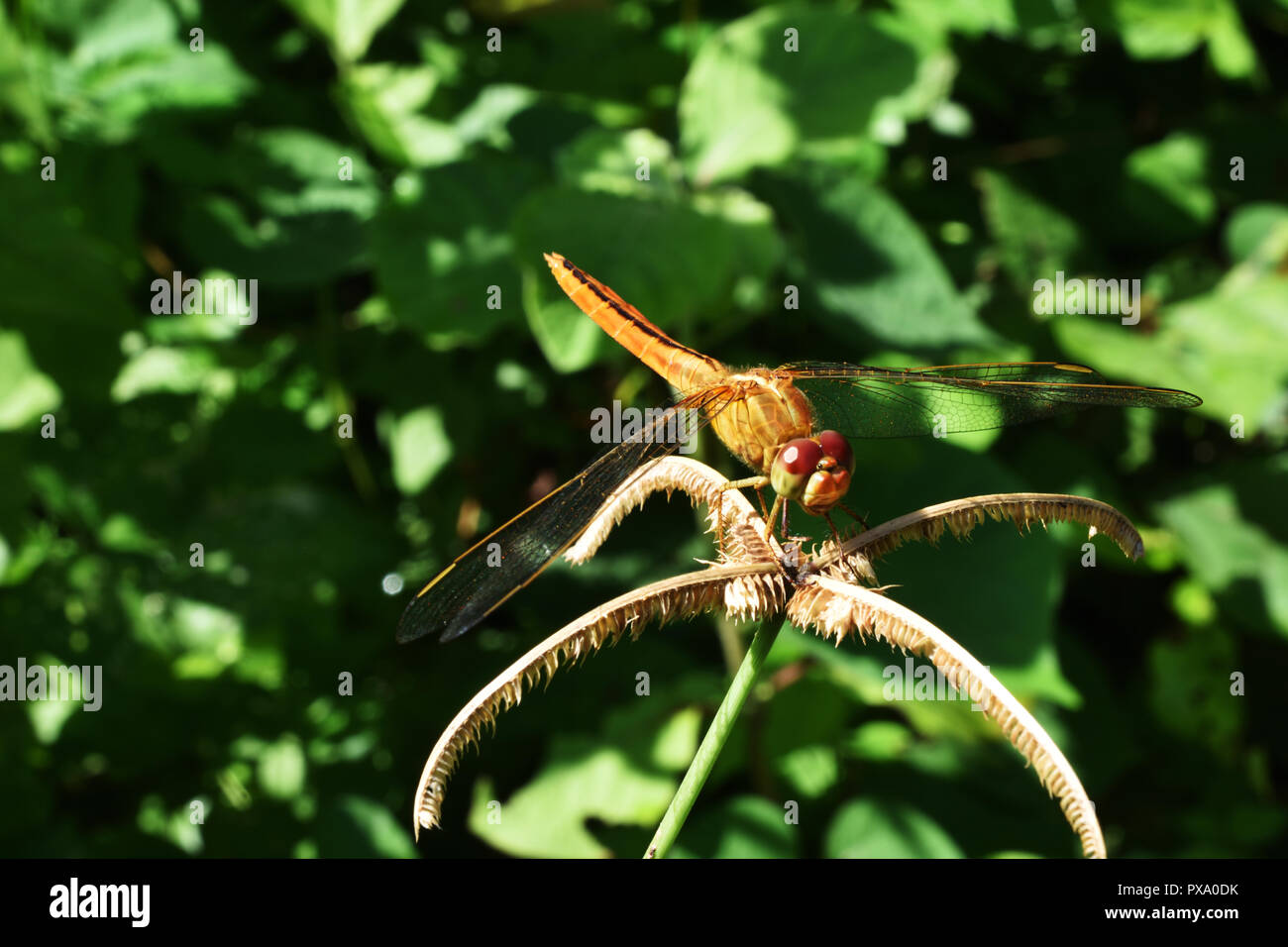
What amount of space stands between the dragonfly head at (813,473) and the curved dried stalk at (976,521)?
0.18 metres

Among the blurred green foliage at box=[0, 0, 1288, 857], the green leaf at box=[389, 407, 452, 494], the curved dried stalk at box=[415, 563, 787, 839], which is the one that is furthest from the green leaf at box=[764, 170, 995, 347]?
the curved dried stalk at box=[415, 563, 787, 839]

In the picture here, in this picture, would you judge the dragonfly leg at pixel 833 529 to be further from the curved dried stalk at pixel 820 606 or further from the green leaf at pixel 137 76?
the green leaf at pixel 137 76

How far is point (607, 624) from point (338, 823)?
144 centimetres

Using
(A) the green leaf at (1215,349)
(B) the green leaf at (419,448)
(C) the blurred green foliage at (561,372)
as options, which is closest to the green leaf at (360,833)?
(C) the blurred green foliage at (561,372)

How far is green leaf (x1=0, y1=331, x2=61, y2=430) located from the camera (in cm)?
210

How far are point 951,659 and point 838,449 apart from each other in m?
0.39

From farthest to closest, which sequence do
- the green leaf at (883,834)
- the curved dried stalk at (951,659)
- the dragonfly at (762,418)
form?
the green leaf at (883,834) → the dragonfly at (762,418) → the curved dried stalk at (951,659)

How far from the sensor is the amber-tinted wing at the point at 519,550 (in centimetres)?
100

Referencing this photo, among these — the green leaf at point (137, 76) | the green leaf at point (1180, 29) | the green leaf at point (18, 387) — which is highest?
the green leaf at point (1180, 29)

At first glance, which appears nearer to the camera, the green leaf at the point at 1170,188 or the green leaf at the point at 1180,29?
the green leaf at the point at 1180,29

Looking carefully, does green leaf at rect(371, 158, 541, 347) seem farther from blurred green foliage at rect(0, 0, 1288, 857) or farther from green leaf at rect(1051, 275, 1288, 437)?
green leaf at rect(1051, 275, 1288, 437)

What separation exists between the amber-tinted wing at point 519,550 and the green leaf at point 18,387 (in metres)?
1.37

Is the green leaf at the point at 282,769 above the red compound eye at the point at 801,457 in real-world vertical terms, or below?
below

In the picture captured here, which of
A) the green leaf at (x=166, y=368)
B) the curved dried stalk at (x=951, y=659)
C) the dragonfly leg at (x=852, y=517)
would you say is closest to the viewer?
the curved dried stalk at (x=951, y=659)
